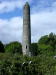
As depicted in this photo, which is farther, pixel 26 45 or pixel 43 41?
pixel 43 41

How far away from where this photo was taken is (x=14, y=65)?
18625 millimetres

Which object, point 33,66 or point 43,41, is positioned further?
point 43,41

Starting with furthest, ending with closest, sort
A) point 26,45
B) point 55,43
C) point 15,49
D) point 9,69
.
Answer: point 55,43 → point 15,49 → point 26,45 → point 9,69

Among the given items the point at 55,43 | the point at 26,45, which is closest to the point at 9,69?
the point at 26,45

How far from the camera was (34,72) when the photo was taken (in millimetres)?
19578

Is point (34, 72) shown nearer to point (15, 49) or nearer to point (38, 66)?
point (38, 66)

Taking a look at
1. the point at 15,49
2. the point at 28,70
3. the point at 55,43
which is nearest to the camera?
the point at 28,70

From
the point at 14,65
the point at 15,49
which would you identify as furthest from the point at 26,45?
the point at 14,65

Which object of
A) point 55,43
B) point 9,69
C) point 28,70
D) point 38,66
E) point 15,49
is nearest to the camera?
point 9,69

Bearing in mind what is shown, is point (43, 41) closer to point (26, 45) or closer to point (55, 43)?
point (55, 43)

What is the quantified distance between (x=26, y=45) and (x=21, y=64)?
30488mm

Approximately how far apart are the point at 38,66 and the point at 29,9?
104 feet

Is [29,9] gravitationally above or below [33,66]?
above

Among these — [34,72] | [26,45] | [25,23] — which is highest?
[25,23]
